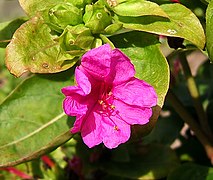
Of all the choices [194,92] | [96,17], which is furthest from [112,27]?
[194,92]

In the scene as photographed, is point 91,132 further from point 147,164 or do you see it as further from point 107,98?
point 147,164

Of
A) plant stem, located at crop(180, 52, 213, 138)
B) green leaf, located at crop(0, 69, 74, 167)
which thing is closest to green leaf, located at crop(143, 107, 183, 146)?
plant stem, located at crop(180, 52, 213, 138)

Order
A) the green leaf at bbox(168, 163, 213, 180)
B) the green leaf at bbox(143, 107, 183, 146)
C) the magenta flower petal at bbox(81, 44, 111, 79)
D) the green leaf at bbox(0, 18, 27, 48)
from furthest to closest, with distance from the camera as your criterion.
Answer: the green leaf at bbox(143, 107, 183, 146), the green leaf at bbox(168, 163, 213, 180), the green leaf at bbox(0, 18, 27, 48), the magenta flower petal at bbox(81, 44, 111, 79)

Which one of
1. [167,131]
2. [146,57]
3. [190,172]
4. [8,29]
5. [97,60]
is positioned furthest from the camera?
[167,131]

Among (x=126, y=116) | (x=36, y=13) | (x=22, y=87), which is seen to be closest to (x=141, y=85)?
(x=126, y=116)

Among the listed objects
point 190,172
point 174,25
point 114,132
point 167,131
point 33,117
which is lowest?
point 167,131

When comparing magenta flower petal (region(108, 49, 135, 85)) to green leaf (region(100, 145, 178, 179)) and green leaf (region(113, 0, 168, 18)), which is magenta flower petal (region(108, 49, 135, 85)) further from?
green leaf (region(100, 145, 178, 179))

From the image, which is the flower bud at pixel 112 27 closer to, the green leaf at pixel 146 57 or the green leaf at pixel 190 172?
the green leaf at pixel 146 57
